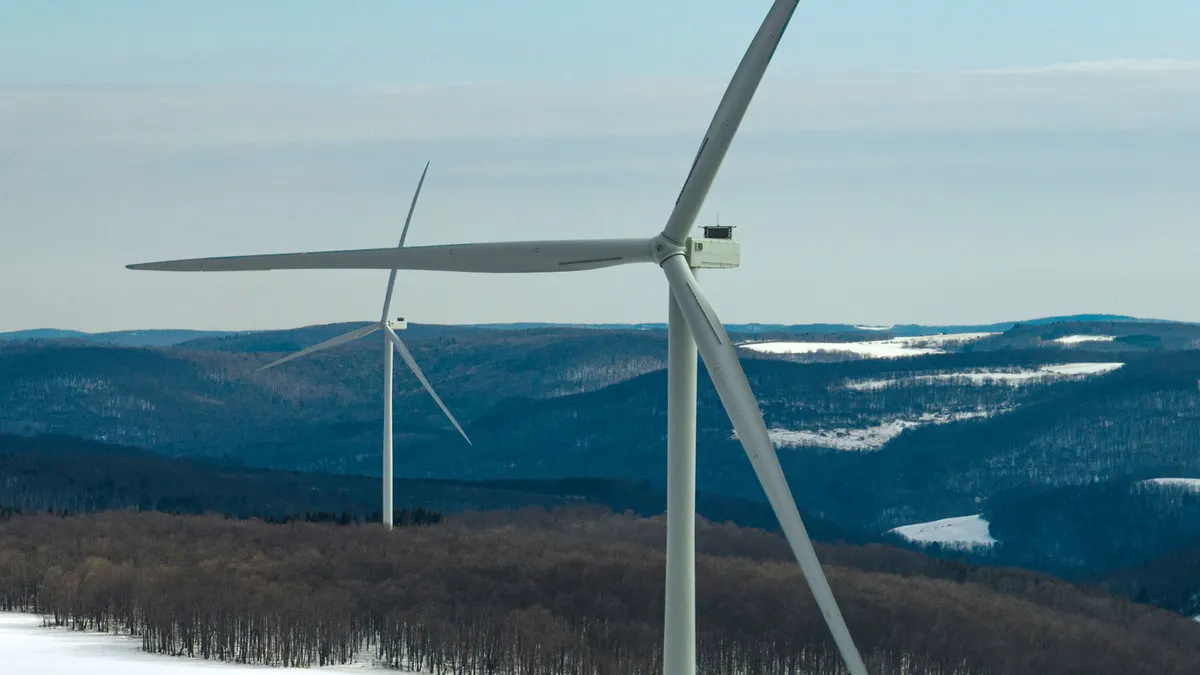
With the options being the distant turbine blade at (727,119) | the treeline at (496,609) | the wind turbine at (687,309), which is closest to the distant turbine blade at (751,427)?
the wind turbine at (687,309)

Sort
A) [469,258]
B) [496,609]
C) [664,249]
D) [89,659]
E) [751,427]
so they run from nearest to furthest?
1. [751,427]
2. [664,249]
3. [469,258]
4. [89,659]
5. [496,609]

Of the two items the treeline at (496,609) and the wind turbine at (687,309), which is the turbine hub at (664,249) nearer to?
the wind turbine at (687,309)

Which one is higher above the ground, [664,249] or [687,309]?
[664,249]

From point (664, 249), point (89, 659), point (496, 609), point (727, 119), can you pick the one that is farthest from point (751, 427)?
point (496, 609)

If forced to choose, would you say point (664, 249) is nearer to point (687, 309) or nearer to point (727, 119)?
point (687, 309)

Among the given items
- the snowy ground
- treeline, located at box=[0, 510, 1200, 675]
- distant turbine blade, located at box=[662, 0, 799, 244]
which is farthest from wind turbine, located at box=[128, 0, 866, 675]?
treeline, located at box=[0, 510, 1200, 675]

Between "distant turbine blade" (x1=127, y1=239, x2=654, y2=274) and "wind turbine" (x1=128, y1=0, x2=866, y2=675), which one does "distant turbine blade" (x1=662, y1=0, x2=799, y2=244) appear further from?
"distant turbine blade" (x1=127, y1=239, x2=654, y2=274)

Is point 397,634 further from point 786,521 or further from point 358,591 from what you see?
point 786,521
